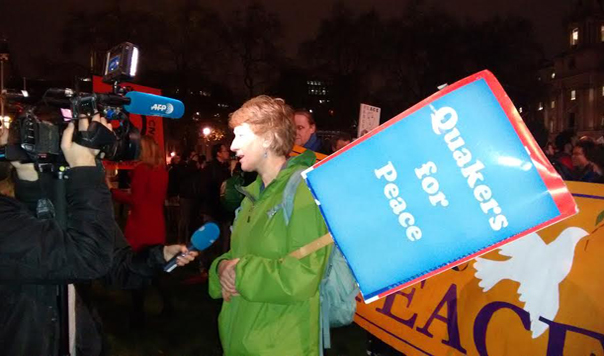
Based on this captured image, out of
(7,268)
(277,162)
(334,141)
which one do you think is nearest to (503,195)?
(277,162)

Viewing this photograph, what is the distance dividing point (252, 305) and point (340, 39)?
32677 millimetres

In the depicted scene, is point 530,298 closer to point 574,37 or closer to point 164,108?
point 164,108

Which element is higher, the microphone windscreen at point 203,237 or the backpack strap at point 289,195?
the backpack strap at point 289,195

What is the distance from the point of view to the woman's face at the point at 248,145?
7.69ft

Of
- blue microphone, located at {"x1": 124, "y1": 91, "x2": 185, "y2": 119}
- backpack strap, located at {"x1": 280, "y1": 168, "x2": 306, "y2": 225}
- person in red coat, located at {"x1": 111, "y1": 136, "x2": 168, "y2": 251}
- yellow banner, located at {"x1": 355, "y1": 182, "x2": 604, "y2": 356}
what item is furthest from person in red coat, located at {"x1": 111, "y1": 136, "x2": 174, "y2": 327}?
backpack strap, located at {"x1": 280, "y1": 168, "x2": 306, "y2": 225}

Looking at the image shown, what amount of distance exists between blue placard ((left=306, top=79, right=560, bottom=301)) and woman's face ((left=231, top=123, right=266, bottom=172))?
0.50 meters

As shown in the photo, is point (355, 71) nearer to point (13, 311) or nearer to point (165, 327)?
point (165, 327)

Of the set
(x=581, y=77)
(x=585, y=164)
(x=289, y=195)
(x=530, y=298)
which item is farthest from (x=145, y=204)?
(x=581, y=77)

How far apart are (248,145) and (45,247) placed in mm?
996

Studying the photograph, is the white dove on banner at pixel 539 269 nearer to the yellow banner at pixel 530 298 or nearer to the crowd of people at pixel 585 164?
the yellow banner at pixel 530 298

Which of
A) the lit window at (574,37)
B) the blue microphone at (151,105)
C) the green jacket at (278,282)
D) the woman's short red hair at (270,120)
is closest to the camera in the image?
the green jacket at (278,282)

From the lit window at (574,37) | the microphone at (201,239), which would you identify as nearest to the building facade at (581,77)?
the lit window at (574,37)

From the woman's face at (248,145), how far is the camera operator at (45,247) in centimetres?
Answer: 69

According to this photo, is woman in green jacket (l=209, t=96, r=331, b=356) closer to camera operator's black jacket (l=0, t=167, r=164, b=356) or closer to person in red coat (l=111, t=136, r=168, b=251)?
camera operator's black jacket (l=0, t=167, r=164, b=356)
